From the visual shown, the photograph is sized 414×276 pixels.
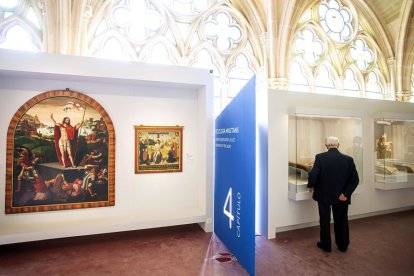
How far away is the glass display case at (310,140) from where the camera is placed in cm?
418

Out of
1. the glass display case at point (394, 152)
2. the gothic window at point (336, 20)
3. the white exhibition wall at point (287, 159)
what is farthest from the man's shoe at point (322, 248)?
the gothic window at point (336, 20)

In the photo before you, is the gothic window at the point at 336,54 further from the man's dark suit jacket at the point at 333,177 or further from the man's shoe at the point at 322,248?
the man's shoe at the point at 322,248

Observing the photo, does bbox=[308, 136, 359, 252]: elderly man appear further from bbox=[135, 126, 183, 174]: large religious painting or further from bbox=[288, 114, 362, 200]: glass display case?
bbox=[135, 126, 183, 174]: large religious painting

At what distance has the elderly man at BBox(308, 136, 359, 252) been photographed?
133 inches

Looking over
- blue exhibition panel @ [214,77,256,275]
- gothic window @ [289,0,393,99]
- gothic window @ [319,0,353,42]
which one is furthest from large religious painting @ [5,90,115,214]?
gothic window @ [319,0,353,42]

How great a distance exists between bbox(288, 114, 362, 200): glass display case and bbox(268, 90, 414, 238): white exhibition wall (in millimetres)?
129

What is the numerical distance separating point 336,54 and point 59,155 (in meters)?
10.4

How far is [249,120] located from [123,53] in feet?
19.5

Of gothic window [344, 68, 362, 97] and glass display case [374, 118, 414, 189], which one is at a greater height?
gothic window [344, 68, 362, 97]

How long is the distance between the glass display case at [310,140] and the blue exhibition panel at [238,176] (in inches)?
54.0

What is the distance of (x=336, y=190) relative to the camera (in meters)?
3.38

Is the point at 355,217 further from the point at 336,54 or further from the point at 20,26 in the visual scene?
the point at 20,26

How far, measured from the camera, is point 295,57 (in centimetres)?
905

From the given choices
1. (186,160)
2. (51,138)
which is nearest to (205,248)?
(186,160)
